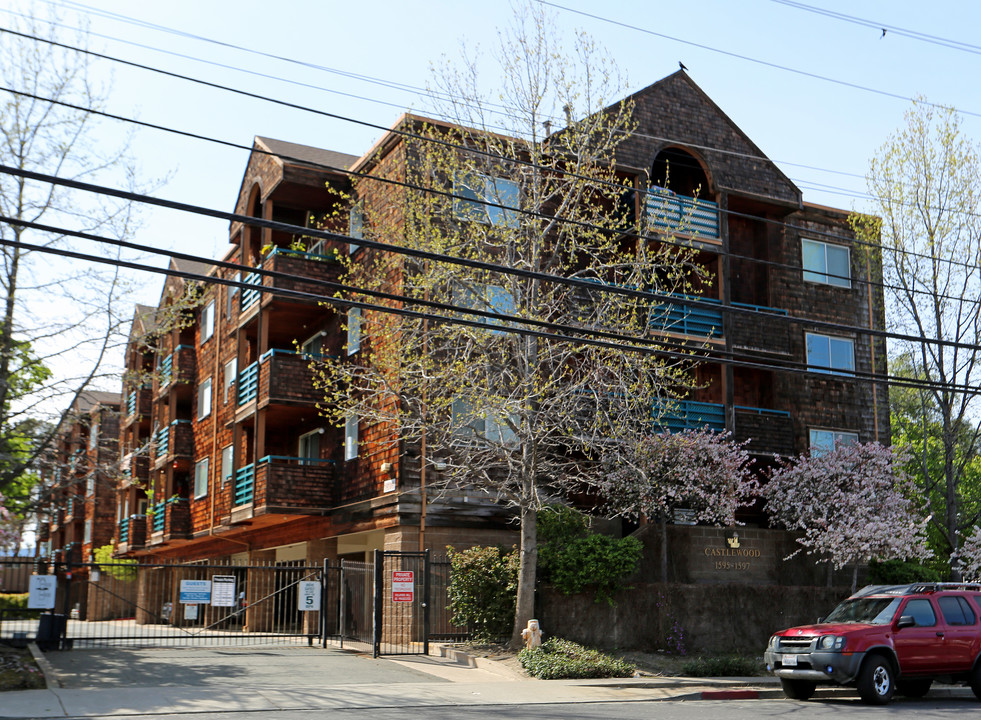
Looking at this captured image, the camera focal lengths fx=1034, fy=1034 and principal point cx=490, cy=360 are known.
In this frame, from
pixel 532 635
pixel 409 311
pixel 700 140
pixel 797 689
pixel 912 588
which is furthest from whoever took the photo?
pixel 700 140

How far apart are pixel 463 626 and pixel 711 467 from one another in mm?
6605

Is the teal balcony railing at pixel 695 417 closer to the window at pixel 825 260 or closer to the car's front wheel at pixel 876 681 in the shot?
the window at pixel 825 260

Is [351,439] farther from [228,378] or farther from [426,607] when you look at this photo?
[228,378]

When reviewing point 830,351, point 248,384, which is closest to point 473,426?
point 248,384

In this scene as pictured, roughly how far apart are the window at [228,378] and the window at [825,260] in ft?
58.5

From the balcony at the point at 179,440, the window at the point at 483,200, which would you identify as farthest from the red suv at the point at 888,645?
the balcony at the point at 179,440

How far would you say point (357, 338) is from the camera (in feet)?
85.6

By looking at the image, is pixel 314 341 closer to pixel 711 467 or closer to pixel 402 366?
pixel 402 366

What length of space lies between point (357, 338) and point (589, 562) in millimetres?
9075

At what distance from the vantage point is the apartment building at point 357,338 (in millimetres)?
25359

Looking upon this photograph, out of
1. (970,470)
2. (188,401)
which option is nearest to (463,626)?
(188,401)

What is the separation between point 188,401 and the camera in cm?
4156

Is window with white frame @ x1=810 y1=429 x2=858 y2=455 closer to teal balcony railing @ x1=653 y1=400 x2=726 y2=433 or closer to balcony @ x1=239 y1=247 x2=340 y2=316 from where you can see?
teal balcony railing @ x1=653 y1=400 x2=726 y2=433

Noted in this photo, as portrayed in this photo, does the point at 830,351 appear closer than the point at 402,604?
No
